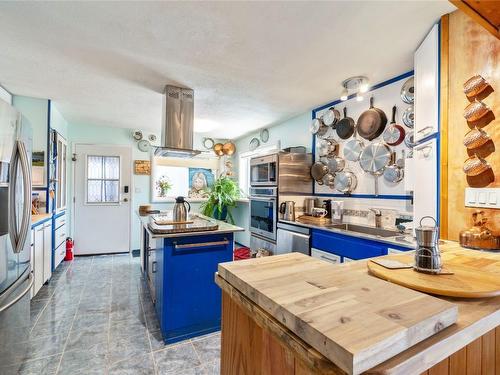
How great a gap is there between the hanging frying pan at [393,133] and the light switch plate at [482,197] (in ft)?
3.94

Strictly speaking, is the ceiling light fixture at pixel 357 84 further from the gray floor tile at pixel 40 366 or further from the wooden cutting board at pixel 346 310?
the gray floor tile at pixel 40 366

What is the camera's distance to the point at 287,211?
3158mm

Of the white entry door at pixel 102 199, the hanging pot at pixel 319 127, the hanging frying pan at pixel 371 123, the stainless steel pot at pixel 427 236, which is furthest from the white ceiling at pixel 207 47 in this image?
the white entry door at pixel 102 199

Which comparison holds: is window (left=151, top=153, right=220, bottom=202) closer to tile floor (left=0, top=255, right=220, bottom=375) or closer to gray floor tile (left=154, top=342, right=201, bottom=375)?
tile floor (left=0, top=255, right=220, bottom=375)

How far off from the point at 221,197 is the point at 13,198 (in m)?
3.52

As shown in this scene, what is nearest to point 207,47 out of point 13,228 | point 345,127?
point 13,228

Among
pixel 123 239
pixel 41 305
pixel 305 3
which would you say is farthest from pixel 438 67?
pixel 123 239

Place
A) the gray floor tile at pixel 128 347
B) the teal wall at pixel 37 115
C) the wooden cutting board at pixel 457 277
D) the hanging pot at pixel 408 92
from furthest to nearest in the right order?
the teal wall at pixel 37 115
the hanging pot at pixel 408 92
the gray floor tile at pixel 128 347
the wooden cutting board at pixel 457 277

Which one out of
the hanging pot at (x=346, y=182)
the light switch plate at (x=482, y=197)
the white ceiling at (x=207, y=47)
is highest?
the white ceiling at (x=207, y=47)

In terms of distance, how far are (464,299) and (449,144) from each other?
3.82 feet

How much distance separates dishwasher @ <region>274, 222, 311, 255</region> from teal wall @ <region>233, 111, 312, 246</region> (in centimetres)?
45

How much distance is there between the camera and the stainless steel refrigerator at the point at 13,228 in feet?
4.58

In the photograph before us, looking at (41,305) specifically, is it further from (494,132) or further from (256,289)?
(494,132)

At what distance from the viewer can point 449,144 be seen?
154 centimetres
